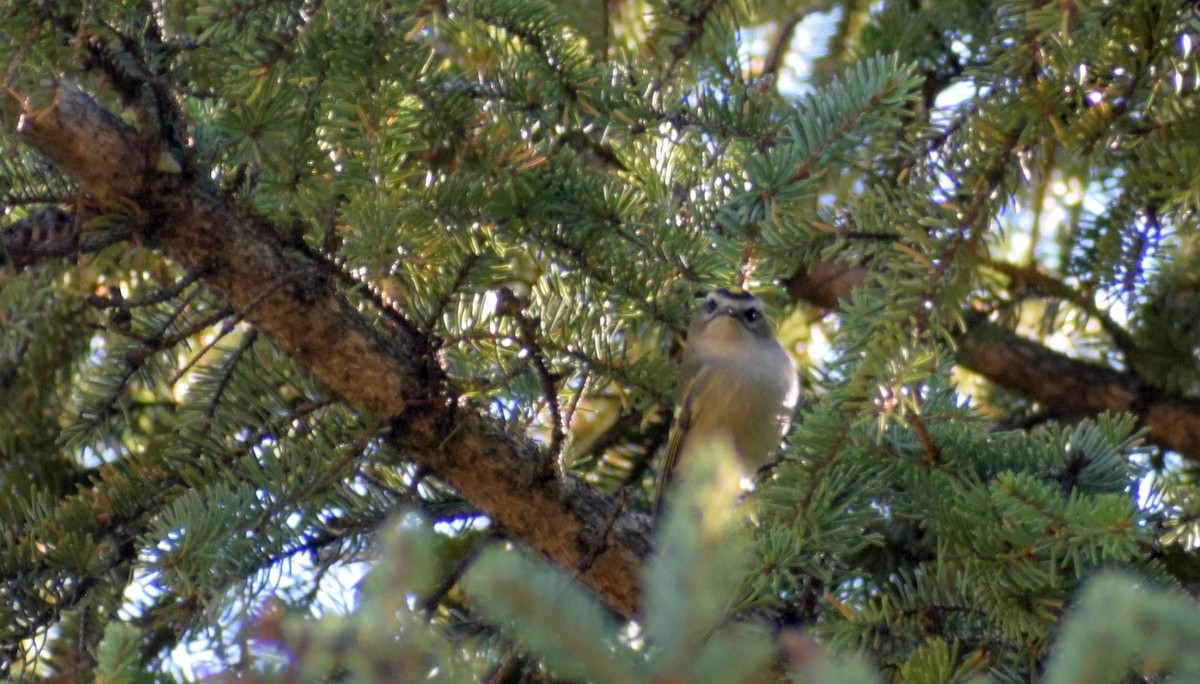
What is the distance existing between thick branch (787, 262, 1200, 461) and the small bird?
0.36m

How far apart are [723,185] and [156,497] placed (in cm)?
120

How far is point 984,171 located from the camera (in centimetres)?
210

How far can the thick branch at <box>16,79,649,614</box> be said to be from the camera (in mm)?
2080

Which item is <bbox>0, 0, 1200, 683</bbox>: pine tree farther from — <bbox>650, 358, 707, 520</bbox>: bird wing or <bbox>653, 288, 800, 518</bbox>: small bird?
<bbox>653, 288, 800, 518</bbox>: small bird

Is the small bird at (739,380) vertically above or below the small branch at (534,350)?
above

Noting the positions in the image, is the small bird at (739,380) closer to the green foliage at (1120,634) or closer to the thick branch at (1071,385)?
the thick branch at (1071,385)

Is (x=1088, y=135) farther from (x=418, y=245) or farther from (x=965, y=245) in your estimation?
(x=418, y=245)

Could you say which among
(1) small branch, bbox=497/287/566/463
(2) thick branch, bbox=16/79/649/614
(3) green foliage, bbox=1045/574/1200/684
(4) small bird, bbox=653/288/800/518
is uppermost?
(4) small bird, bbox=653/288/800/518

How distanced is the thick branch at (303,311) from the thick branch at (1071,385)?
1.31 metres

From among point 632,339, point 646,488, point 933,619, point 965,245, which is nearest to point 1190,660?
point 933,619

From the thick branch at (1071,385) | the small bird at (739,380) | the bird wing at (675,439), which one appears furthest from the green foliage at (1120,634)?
the small bird at (739,380)

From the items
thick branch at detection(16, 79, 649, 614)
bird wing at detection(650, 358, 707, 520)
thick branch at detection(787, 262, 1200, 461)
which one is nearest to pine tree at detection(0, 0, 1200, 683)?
thick branch at detection(16, 79, 649, 614)

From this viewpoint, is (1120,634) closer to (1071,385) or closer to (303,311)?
(303,311)

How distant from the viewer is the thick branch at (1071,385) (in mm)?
3211
